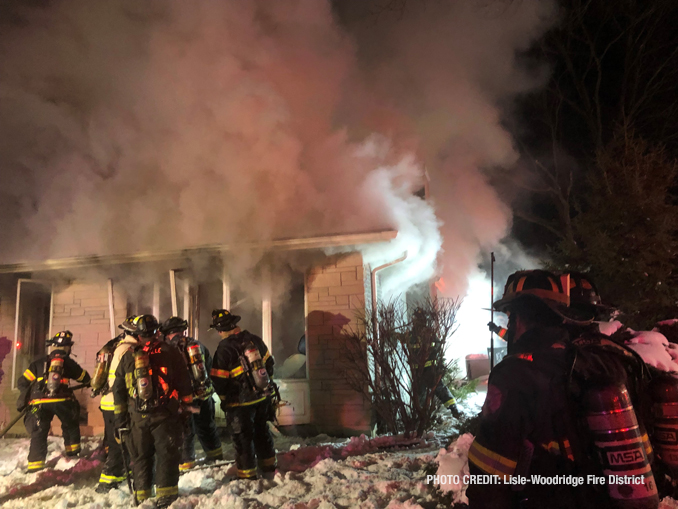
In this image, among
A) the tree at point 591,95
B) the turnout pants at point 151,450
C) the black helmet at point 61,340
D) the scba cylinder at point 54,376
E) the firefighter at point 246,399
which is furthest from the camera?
the tree at point 591,95

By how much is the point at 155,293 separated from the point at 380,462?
5007mm

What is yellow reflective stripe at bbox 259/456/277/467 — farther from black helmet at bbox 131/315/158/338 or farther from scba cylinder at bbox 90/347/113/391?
scba cylinder at bbox 90/347/113/391

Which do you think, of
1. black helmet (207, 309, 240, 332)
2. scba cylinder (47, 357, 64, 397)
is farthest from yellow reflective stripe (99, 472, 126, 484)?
black helmet (207, 309, 240, 332)

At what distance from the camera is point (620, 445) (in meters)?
1.64

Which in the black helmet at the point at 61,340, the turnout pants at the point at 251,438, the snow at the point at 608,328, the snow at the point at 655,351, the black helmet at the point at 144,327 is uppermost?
the black helmet at the point at 144,327

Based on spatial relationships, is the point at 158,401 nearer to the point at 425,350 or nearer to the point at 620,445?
the point at 425,350

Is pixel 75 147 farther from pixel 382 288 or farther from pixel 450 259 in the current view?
pixel 450 259

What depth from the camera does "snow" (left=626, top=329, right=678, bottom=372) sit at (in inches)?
98.8

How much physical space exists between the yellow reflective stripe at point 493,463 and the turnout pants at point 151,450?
3.19 meters

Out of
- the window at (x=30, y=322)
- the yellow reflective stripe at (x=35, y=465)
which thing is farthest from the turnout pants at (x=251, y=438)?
the window at (x=30, y=322)

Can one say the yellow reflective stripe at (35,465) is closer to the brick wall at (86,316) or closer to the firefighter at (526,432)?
the brick wall at (86,316)

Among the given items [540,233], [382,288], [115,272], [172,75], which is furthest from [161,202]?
[540,233]

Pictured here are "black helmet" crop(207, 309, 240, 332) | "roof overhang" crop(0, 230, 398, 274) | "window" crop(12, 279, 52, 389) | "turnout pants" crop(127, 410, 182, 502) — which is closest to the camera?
"turnout pants" crop(127, 410, 182, 502)

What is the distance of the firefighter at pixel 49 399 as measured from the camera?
5.40 meters
